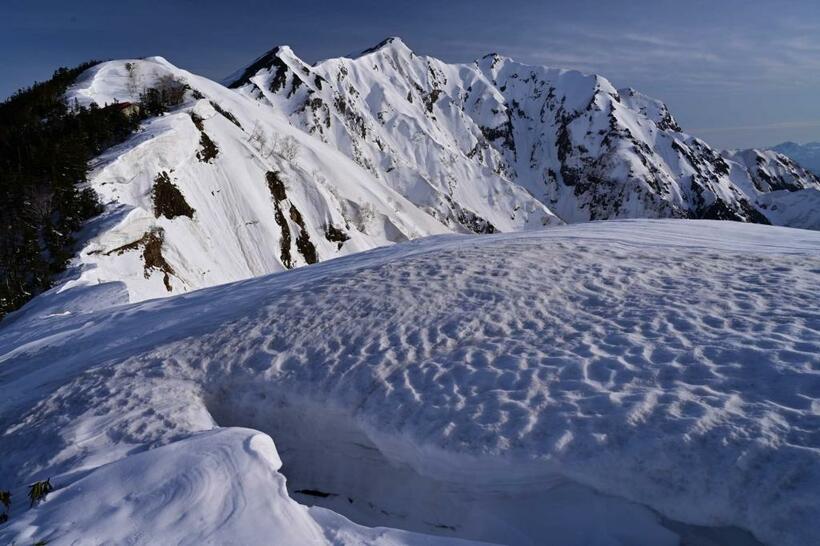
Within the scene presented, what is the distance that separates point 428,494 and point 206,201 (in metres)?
34.6

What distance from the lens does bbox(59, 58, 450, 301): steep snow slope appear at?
80.8ft

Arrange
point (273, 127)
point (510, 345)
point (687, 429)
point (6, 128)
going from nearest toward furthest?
point (687, 429) < point (510, 345) < point (6, 128) < point (273, 127)

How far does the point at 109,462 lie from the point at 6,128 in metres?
36.9

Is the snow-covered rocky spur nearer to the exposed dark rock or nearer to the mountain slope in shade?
the mountain slope in shade

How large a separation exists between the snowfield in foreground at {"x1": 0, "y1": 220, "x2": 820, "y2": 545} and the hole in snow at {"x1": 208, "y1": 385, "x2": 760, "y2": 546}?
2cm

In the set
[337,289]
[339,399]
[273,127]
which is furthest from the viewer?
[273,127]

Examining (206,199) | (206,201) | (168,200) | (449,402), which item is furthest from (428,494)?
(206,199)

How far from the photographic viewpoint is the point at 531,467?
220 inches

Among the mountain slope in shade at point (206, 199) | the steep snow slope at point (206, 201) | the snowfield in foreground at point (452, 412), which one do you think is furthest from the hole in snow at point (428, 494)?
the steep snow slope at point (206, 201)

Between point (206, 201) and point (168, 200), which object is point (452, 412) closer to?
point (168, 200)

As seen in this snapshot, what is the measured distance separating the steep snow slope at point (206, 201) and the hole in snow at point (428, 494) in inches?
510

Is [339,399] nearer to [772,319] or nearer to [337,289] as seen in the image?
[337,289]

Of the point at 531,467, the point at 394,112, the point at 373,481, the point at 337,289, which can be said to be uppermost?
the point at 394,112

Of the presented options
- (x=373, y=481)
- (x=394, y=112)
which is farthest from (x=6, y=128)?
(x=394, y=112)
